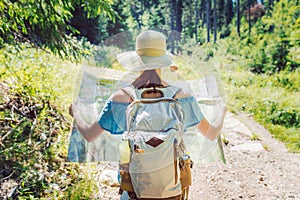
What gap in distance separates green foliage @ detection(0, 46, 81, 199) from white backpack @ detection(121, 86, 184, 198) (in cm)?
181

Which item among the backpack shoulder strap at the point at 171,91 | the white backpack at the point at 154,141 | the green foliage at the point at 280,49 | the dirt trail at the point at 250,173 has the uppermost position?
the green foliage at the point at 280,49

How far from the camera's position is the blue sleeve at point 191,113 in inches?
68.0

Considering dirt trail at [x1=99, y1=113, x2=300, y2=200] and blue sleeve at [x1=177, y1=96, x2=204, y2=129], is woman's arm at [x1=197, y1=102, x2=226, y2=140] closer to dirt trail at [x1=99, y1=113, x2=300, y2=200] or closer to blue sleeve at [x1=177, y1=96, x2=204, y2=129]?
blue sleeve at [x1=177, y1=96, x2=204, y2=129]

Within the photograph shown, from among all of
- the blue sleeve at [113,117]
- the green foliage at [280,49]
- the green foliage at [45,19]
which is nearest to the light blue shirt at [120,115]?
the blue sleeve at [113,117]

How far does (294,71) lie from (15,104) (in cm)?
943

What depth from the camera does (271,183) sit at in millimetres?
4656

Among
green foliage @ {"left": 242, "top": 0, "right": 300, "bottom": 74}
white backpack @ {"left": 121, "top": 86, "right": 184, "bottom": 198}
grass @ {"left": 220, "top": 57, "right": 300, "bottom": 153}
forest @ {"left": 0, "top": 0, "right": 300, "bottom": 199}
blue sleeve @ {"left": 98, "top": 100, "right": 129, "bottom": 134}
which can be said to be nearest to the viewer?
white backpack @ {"left": 121, "top": 86, "right": 184, "bottom": 198}

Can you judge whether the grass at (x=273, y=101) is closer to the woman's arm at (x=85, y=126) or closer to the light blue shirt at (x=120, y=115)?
the light blue shirt at (x=120, y=115)

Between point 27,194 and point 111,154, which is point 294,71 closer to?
point 27,194

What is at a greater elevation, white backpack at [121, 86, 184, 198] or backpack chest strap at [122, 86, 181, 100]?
backpack chest strap at [122, 86, 181, 100]

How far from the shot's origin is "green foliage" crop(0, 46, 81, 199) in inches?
146

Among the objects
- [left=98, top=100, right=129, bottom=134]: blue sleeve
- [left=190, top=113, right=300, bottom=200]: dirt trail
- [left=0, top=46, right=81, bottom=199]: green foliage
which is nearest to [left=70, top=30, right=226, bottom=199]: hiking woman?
[left=98, top=100, right=129, bottom=134]: blue sleeve

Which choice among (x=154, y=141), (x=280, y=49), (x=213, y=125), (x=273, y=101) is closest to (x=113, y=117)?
(x=154, y=141)

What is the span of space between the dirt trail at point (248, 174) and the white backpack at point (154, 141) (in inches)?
87.2
